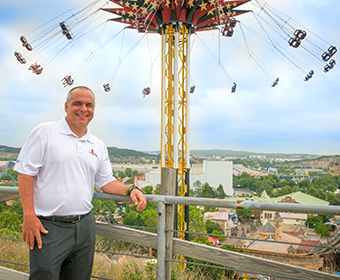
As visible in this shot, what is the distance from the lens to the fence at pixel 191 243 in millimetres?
1612

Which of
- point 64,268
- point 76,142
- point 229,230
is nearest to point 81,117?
point 76,142

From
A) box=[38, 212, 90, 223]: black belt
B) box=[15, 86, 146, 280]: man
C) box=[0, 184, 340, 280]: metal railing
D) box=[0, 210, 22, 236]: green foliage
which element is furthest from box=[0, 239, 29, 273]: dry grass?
box=[38, 212, 90, 223]: black belt

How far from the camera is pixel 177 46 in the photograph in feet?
23.1

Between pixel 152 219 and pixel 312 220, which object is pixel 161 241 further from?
pixel 312 220

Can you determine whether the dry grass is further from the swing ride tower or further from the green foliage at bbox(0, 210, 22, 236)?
the swing ride tower

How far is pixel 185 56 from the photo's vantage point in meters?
7.27

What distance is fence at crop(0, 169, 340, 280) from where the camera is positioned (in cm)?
161

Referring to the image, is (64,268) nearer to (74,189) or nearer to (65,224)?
(65,224)

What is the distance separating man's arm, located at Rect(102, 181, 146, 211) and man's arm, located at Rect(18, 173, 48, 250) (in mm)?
473

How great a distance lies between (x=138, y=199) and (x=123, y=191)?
0.40ft

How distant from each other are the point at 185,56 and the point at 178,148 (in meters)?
2.22

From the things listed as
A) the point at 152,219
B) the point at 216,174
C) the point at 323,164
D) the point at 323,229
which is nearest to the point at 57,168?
the point at 152,219

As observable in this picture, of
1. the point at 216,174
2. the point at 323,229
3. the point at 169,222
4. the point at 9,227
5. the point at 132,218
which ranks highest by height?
the point at 169,222

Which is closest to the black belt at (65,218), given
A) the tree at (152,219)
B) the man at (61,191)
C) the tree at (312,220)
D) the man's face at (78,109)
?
the man at (61,191)
